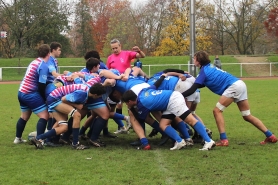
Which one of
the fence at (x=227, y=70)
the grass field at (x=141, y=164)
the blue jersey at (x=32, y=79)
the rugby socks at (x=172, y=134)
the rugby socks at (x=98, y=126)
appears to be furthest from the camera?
the fence at (x=227, y=70)

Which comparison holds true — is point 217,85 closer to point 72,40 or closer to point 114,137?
point 114,137

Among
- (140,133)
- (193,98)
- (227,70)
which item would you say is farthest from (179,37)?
(140,133)

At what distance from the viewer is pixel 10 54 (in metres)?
46.2

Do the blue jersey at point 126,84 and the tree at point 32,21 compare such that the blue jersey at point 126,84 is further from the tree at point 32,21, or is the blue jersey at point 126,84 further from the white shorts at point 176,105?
the tree at point 32,21

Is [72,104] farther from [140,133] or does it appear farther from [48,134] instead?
[140,133]

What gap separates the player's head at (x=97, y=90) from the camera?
685cm

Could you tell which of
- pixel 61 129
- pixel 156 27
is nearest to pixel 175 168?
pixel 61 129

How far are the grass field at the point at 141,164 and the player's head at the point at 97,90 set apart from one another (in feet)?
3.10

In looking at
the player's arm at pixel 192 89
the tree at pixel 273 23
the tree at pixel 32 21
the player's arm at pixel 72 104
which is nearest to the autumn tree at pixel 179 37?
the tree at pixel 273 23

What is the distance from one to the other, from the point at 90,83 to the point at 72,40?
179 ft

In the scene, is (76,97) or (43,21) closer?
(76,97)

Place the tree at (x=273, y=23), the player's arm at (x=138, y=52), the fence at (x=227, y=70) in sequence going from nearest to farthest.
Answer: the player's arm at (x=138, y=52) → the fence at (x=227, y=70) → the tree at (x=273, y=23)

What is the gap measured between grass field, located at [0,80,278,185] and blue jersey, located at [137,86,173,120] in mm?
699

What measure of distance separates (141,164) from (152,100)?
1.22 m
